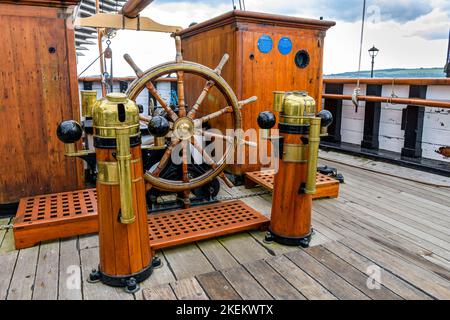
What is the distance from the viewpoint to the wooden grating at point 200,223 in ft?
5.57

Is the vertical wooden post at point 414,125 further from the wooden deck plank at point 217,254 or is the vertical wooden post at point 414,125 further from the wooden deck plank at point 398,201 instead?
the wooden deck plank at point 217,254

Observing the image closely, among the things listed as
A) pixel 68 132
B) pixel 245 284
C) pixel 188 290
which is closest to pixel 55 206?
pixel 68 132

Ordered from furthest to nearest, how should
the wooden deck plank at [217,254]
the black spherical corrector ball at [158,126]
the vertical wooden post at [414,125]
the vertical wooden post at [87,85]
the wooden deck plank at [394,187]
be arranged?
the vertical wooden post at [87,85] → the vertical wooden post at [414,125] → the wooden deck plank at [394,187] → the wooden deck plank at [217,254] → the black spherical corrector ball at [158,126]

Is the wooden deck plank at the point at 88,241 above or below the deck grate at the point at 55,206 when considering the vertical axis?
below

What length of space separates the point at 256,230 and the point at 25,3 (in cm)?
166

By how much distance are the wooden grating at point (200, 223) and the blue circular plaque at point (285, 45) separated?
1171 millimetres

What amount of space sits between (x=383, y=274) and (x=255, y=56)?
1608mm

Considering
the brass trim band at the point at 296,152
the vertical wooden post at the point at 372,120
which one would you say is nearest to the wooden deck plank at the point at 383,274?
the brass trim band at the point at 296,152

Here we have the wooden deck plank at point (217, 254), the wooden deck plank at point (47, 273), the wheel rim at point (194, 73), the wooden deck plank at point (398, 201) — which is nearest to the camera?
the wooden deck plank at point (47, 273)

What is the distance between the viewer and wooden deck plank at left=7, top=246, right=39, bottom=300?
1339mm

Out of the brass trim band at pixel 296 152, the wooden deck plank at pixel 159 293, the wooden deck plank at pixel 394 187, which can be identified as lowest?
the wooden deck plank at pixel 159 293

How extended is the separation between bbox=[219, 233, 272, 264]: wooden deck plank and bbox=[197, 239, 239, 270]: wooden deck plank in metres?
0.02
